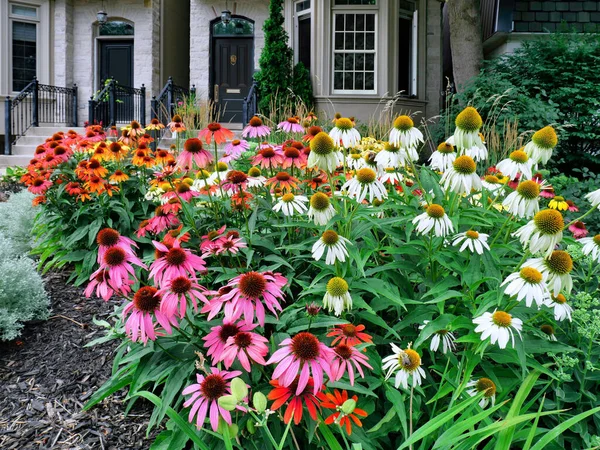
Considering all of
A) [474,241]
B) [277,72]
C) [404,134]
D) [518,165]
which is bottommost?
[474,241]

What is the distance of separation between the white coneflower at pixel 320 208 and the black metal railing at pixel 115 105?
333 inches

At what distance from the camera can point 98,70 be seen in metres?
11.8

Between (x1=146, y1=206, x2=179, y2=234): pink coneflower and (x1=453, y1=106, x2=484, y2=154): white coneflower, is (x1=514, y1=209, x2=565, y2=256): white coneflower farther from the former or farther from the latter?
(x1=146, y1=206, x2=179, y2=234): pink coneflower

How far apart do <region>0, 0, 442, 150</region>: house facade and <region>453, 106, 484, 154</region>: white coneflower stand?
8.41 meters

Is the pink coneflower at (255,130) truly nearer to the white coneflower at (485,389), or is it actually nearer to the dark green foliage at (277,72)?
the white coneflower at (485,389)

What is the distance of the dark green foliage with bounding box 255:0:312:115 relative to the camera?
9.27m

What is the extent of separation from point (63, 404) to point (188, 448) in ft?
2.29

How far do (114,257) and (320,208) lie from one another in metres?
0.68

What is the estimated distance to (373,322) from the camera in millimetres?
1709

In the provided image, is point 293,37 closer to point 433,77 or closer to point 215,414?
point 433,77

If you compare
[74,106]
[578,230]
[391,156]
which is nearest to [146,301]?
[391,156]

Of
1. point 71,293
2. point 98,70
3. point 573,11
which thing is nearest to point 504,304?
point 71,293

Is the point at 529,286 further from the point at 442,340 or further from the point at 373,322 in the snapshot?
the point at 373,322

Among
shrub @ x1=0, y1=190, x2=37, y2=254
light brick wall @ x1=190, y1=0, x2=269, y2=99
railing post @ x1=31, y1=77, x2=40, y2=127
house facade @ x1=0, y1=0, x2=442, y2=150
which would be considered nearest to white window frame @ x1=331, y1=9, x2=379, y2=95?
house facade @ x1=0, y1=0, x2=442, y2=150
